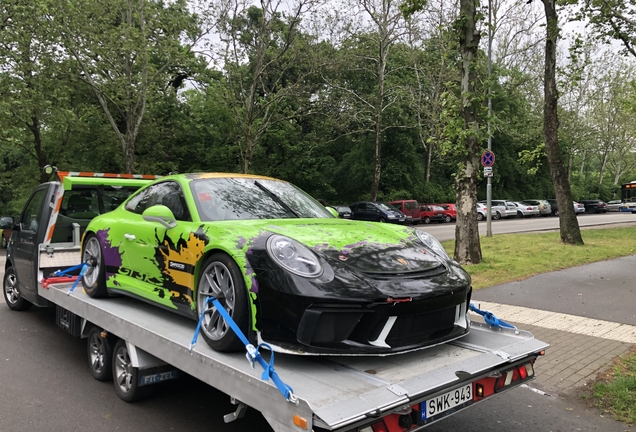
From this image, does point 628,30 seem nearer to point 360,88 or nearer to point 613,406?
point 613,406

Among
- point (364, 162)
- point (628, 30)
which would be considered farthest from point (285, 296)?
point (364, 162)

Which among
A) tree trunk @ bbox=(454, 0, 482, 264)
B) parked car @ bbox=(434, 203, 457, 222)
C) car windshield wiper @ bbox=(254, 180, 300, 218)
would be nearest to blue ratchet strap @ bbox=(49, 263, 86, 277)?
car windshield wiper @ bbox=(254, 180, 300, 218)

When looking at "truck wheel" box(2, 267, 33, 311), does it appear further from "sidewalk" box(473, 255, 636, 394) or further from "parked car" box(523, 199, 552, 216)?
"parked car" box(523, 199, 552, 216)

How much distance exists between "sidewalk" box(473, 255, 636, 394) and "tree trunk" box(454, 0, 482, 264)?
6.15 ft

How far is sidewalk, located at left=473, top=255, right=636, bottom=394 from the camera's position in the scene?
191 inches

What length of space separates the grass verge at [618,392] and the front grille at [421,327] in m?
1.67

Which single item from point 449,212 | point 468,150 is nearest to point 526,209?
point 449,212

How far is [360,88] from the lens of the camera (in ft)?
112

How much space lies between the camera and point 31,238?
6.29 m

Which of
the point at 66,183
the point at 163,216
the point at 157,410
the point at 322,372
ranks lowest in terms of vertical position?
the point at 157,410

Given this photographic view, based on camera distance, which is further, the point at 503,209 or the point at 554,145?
the point at 503,209

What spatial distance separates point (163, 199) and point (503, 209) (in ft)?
131

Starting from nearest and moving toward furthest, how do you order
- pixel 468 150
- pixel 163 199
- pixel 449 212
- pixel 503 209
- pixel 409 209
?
pixel 163 199 < pixel 468 150 < pixel 409 209 < pixel 449 212 < pixel 503 209

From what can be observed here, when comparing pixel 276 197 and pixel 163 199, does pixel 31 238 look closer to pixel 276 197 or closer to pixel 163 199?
pixel 163 199
